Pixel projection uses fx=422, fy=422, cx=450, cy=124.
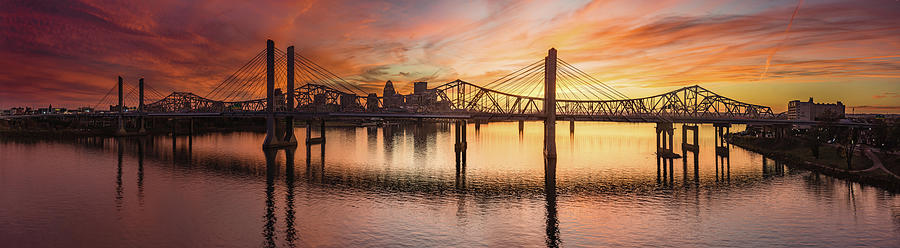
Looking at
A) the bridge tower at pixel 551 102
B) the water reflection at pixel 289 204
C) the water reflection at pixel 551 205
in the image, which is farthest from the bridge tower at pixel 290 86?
the water reflection at pixel 551 205

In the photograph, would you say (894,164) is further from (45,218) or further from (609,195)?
(45,218)

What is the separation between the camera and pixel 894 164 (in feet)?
155

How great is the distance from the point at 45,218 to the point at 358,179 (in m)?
25.6

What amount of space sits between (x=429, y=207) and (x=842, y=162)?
55486mm

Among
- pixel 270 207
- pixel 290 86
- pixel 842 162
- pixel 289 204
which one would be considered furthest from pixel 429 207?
pixel 290 86

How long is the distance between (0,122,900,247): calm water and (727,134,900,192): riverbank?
96.4 inches

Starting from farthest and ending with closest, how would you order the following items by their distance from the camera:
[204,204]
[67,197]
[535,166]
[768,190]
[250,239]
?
[535,166]
[768,190]
[67,197]
[204,204]
[250,239]

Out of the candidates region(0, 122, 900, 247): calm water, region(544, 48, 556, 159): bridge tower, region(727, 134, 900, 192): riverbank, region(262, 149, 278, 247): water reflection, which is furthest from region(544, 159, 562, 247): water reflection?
region(727, 134, 900, 192): riverbank

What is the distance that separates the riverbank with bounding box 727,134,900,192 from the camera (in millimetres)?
44750

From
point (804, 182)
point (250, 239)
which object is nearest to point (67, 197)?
point (250, 239)

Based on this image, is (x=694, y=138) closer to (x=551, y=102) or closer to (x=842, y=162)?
(x=842, y=162)

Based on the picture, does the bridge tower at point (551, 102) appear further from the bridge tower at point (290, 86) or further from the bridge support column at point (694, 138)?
the bridge tower at point (290, 86)

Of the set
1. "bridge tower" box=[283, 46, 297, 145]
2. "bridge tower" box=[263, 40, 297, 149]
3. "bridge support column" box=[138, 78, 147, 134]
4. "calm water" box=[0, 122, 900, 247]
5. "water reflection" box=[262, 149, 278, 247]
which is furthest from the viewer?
"bridge support column" box=[138, 78, 147, 134]

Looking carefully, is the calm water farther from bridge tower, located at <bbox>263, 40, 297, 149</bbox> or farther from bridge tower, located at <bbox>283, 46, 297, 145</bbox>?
bridge tower, located at <bbox>283, 46, 297, 145</bbox>
